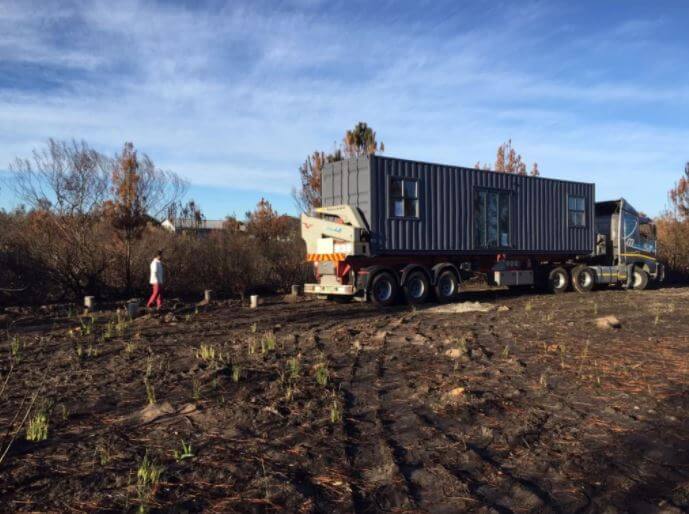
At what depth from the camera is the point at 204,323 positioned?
10734 mm

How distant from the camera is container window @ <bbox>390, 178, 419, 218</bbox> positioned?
46.2 ft

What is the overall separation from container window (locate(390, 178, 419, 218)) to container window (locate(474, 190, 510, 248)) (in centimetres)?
229

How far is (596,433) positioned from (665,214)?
31.5m

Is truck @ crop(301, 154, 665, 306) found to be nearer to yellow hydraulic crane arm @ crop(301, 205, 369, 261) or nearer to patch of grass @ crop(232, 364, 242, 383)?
yellow hydraulic crane arm @ crop(301, 205, 369, 261)

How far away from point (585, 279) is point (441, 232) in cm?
697

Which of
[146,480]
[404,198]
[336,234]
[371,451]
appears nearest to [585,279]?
[404,198]

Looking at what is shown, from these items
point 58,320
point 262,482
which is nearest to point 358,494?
point 262,482

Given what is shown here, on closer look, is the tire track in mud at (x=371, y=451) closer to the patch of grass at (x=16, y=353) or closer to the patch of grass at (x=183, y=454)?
the patch of grass at (x=183, y=454)

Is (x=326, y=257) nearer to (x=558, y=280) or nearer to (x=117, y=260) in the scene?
(x=117, y=260)

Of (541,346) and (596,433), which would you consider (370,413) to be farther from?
(541,346)

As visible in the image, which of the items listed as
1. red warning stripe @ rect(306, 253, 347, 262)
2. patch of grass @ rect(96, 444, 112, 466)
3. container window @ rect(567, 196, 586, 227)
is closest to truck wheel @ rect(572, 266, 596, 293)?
container window @ rect(567, 196, 586, 227)

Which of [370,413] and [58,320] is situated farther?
[58,320]

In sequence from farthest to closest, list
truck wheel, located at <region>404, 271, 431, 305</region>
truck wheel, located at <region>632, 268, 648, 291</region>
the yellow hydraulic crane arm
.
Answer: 1. truck wheel, located at <region>632, 268, 648, 291</region>
2. truck wheel, located at <region>404, 271, 431, 305</region>
3. the yellow hydraulic crane arm

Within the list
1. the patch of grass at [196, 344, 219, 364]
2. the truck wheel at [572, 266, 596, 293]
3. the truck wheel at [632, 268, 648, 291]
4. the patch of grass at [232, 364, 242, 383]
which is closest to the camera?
the patch of grass at [232, 364, 242, 383]
